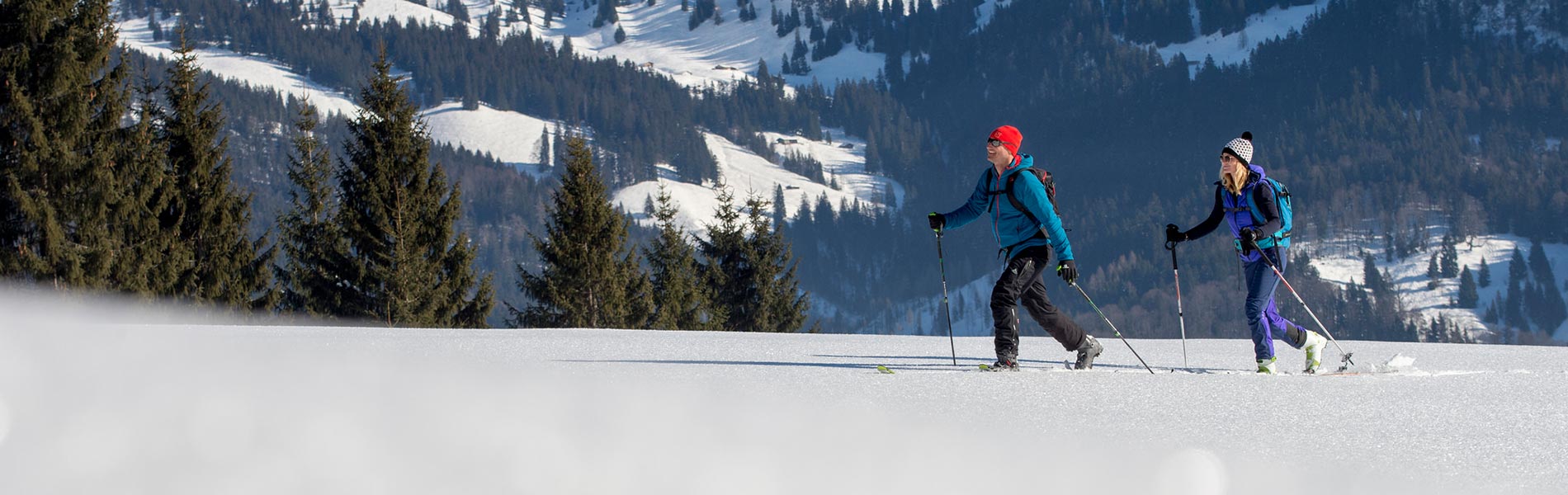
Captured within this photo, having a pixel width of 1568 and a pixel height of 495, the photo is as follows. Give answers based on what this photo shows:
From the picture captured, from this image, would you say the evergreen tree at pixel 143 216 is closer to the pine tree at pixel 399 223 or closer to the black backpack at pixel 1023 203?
the pine tree at pixel 399 223

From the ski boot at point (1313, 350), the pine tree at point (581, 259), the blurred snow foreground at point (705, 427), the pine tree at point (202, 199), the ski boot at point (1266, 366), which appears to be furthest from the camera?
the pine tree at point (581, 259)

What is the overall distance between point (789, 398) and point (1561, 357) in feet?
27.7

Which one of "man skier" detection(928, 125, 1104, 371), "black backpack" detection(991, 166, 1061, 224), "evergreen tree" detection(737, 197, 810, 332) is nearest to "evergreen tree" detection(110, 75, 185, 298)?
"man skier" detection(928, 125, 1104, 371)

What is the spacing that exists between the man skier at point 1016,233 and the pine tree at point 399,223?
997 inches

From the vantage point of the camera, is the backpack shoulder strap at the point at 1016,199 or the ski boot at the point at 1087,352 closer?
the backpack shoulder strap at the point at 1016,199

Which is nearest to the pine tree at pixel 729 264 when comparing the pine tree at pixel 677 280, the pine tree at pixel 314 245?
the pine tree at pixel 677 280

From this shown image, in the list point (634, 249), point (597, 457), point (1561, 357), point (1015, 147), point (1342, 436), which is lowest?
point (634, 249)

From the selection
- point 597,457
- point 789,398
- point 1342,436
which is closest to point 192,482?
point 597,457

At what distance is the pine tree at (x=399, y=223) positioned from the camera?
109ft

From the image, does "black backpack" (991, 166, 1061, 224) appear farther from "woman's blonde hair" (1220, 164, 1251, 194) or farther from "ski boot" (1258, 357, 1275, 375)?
"ski boot" (1258, 357, 1275, 375)

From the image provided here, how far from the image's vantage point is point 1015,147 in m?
9.30

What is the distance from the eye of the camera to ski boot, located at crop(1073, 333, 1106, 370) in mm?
9867

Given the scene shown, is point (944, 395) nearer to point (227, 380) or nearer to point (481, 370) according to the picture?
point (481, 370)

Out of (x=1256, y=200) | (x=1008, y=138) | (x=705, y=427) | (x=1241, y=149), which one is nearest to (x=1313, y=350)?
(x=1256, y=200)
